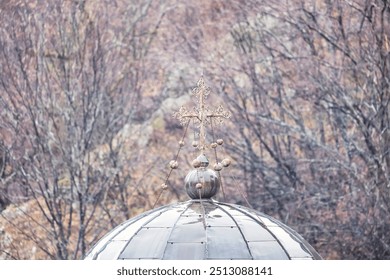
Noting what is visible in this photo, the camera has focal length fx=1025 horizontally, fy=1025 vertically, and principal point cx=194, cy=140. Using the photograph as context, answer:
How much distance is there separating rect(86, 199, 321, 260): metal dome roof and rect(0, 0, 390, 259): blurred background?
8421 millimetres

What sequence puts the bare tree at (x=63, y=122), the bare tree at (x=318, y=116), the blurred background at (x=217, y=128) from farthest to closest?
the bare tree at (x=63, y=122)
the blurred background at (x=217, y=128)
the bare tree at (x=318, y=116)

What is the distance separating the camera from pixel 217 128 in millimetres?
21734

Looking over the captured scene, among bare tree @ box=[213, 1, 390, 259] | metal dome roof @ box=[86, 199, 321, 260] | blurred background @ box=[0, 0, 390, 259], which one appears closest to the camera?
metal dome roof @ box=[86, 199, 321, 260]

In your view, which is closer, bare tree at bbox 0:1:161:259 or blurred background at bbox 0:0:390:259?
blurred background at bbox 0:0:390:259

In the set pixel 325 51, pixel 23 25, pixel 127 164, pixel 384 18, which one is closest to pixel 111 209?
pixel 127 164

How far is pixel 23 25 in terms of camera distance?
21.1m

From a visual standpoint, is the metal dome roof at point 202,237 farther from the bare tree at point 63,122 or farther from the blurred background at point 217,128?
the bare tree at point 63,122

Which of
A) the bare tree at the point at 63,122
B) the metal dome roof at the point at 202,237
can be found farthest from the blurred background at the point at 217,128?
the metal dome roof at the point at 202,237

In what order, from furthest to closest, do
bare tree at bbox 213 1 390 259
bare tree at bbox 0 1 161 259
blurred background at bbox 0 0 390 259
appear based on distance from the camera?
bare tree at bbox 0 1 161 259 < blurred background at bbox 0 0 390 259 < bare tree at bbox 213 1 390 259

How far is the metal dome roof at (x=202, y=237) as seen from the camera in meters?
9.18

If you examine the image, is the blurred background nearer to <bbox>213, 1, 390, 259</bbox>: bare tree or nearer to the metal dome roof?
<bbox>213, 1, 390, 259</bbox>: bare tree

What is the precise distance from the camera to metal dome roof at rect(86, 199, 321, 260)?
9180 mm

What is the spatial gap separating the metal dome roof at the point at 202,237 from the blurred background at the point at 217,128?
27.6ft

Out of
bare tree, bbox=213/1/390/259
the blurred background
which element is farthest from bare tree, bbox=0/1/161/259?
bare tree, bbox=213/1/390/259
